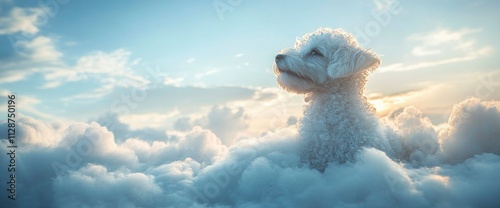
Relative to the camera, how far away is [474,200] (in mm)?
5191

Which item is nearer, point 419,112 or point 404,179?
point 404,179

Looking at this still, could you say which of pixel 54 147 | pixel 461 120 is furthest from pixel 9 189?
pixel 461 120

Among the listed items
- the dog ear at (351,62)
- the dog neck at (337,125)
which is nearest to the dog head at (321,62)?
the dog ear at (351,62)

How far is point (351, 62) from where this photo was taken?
717 centimetres

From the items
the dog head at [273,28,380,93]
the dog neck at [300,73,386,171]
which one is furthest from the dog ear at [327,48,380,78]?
the dog neck at [300,73,386,171]

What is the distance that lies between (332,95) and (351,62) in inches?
33.5

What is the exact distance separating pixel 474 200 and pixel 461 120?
9.26ft

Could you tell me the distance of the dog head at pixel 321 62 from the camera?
720cm

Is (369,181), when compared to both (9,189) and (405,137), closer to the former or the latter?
(405,137)

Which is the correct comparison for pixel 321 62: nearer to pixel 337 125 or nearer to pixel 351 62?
pixel 351 62

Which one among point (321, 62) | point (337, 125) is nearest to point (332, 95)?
point (337, 125)

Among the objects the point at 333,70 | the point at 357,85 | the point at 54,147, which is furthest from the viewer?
the point at 54,147

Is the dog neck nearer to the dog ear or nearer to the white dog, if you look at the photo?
the white dog

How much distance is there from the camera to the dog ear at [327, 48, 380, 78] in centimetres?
712
